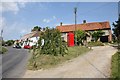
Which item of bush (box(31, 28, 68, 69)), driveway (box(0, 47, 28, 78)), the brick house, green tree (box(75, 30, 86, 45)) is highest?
the brick house

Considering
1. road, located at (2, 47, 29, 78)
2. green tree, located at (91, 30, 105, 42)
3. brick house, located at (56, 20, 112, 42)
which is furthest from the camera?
brick house, located at (56, 20, 112, 42)

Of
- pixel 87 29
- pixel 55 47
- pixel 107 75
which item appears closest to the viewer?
pixel 107 75

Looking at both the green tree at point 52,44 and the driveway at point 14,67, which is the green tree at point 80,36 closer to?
the green tree at point 52,44

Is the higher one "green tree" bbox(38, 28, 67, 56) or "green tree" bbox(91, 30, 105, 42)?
"green tree" bbox(91, 30, 105, 42)

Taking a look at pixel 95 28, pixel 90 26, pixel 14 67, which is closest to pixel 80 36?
pixel 95 28

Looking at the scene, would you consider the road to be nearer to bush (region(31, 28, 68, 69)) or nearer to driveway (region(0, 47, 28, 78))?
driveway (region(0, 47, 28, 78))

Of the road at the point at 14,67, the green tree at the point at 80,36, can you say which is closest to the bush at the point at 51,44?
the road at the point at 14,67

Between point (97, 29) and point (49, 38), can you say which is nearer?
point (49, 38)

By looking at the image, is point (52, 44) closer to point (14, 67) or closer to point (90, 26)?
point (14, 67)

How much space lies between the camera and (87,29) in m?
66.6

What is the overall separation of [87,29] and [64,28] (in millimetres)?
8451

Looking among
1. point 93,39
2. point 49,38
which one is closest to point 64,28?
point 93,39

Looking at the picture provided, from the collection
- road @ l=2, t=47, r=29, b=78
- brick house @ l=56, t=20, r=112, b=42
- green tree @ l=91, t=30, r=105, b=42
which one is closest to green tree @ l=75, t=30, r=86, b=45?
green tree @ l=91, t=30, r=105, b=42

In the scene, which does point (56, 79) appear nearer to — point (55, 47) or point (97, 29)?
point (55, 47)
